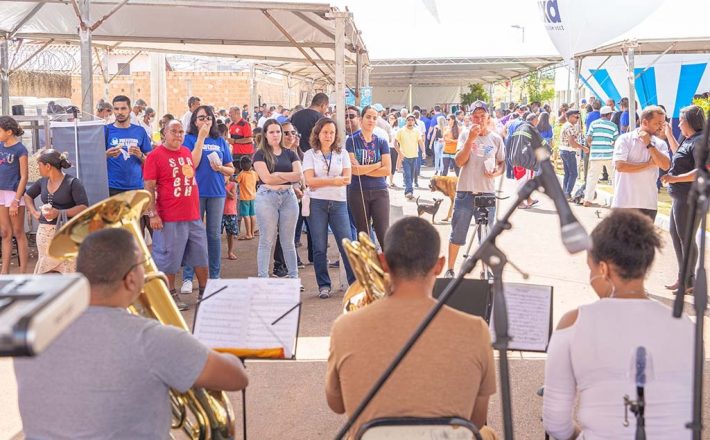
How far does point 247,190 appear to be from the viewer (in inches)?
437

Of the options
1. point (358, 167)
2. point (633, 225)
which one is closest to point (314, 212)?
point (358, 167)

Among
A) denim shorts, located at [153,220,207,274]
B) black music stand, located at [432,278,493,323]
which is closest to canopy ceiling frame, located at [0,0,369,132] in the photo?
denim shorts, located at [153,220,207,274]

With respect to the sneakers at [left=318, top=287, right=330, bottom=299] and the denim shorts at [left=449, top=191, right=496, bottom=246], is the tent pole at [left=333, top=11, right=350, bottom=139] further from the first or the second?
the sneakers at [left=318, top=287, right=330, bottom=299]

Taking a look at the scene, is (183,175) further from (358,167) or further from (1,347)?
(1,347)

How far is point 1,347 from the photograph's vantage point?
1.21m

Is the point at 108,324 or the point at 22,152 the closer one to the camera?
the point at 108,324

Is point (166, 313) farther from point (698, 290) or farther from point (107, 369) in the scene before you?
point (698, 290)

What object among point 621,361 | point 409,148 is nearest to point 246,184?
point 409,148

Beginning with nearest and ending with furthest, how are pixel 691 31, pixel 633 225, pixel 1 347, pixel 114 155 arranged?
pixel 1 347 → pixel 633 225 → pixel 114 155 → pixel 691 31

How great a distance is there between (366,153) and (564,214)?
5.80 meters

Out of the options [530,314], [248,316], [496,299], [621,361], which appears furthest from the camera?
[530,314]

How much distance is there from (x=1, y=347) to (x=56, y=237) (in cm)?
221

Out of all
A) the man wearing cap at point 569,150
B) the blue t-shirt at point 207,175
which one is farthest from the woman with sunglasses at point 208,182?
the man wearing cap at point 569,150

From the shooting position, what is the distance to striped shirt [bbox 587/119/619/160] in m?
14.6
